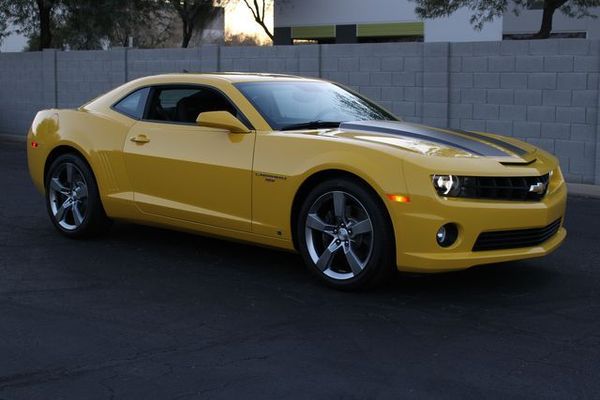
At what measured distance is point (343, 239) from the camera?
5527 mm

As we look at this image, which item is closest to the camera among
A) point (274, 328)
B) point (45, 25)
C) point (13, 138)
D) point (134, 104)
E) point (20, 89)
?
point (274, 328)

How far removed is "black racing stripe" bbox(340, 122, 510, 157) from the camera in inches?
219

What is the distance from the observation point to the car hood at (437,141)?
5.46 meters

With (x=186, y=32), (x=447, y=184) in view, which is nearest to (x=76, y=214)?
(x=447, y=184)

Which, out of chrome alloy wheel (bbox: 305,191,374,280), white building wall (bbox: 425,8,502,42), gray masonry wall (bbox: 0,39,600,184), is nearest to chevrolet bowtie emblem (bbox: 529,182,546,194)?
chrome alloy wheel (bbox: 305,191,374,280)

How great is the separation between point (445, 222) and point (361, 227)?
0.58 m

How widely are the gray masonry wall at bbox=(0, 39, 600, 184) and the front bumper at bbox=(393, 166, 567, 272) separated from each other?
271 inches

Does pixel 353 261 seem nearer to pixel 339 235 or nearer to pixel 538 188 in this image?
pixel 339 235

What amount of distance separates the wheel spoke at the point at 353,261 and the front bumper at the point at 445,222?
30 centimetres

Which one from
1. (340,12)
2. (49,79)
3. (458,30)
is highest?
(340,12)

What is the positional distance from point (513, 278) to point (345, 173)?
1.51m

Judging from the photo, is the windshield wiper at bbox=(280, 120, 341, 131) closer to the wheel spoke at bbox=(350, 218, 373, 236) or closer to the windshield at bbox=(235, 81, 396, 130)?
the windshield at bbox=(235, 81, 396, 130)

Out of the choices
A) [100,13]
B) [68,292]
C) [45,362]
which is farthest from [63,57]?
[45,362]

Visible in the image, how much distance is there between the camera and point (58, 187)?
24.3 ft
